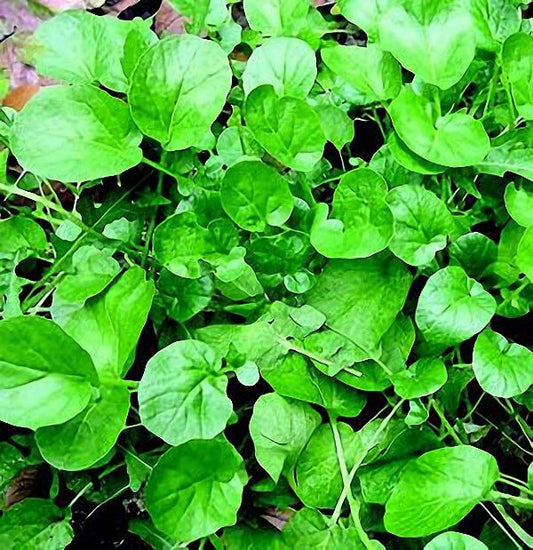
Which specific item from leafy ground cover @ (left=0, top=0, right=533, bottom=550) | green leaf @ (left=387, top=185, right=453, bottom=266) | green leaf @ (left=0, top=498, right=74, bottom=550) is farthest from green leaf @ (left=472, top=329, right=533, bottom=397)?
green leaf @ (left=0, top=498, right=74, bottom=550)

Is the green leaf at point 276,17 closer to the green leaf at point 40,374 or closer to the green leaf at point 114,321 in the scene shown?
the green leaf at point 114,321

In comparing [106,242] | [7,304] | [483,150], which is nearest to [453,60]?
[483,150]

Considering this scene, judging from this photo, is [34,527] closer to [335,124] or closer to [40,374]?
[40,374]

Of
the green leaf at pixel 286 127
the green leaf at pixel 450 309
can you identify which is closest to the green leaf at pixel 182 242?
the green leaf at pixel 286 127

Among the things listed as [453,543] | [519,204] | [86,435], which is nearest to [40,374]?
[86,435]

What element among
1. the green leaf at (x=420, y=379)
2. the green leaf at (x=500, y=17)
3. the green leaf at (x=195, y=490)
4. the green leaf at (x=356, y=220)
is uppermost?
the green leaf at (x=500, y=17)
